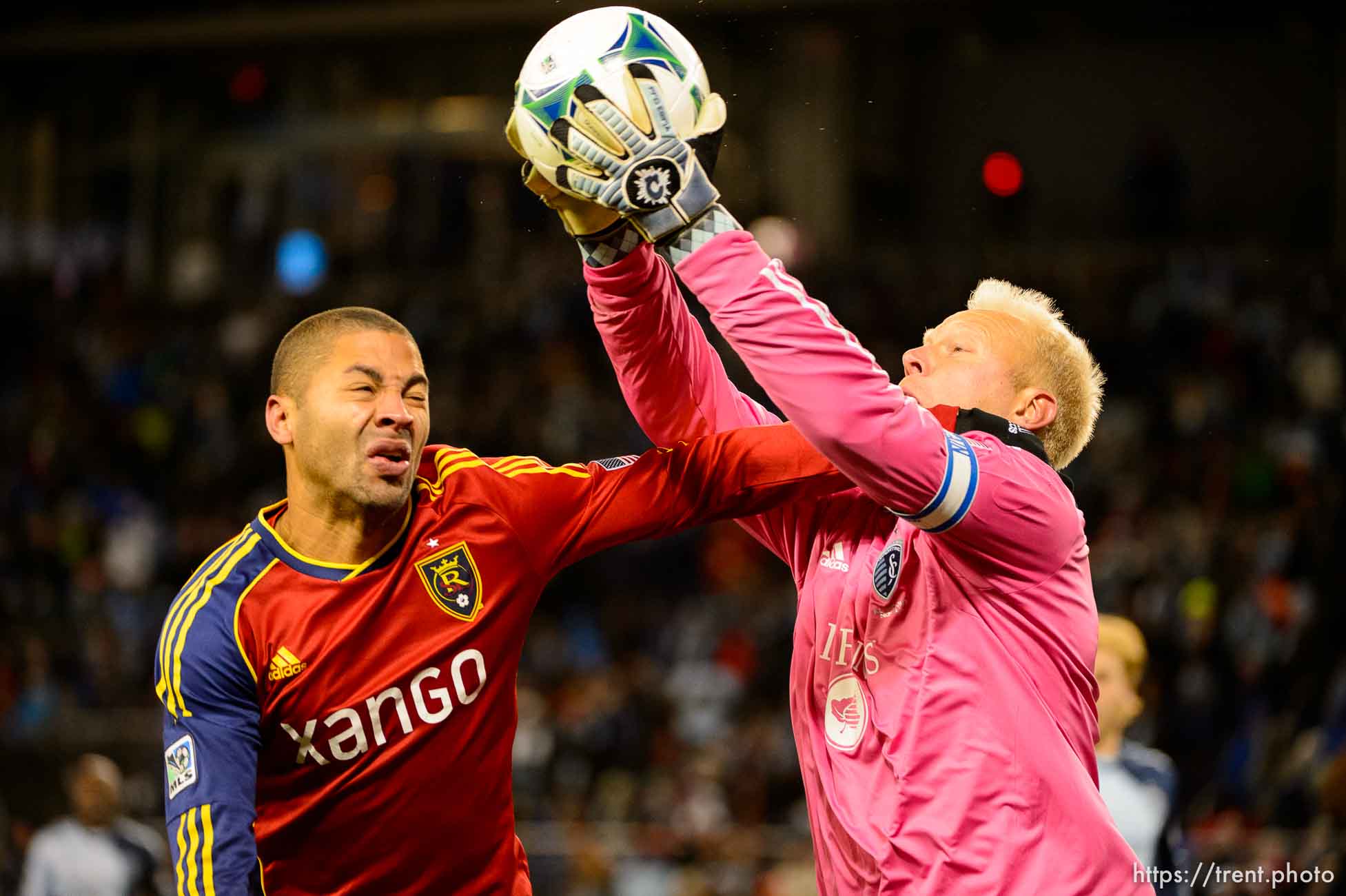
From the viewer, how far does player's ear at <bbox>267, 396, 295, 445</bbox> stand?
10.5 ft

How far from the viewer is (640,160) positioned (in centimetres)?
274

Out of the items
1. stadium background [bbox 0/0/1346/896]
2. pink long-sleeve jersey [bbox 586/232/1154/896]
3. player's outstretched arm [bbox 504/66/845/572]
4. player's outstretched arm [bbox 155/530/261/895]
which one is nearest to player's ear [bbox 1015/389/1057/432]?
pink long-sleeve jersey [bbox 586/232/1154/896]

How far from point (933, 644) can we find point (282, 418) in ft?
4.76

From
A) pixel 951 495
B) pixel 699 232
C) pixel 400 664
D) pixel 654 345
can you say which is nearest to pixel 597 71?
pixel 699 232

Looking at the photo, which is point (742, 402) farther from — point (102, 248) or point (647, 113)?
point (102, 248)

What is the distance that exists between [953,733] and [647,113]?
1281 mm

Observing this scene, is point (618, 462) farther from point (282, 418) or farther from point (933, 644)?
point (933, 644)

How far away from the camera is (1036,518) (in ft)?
9.11

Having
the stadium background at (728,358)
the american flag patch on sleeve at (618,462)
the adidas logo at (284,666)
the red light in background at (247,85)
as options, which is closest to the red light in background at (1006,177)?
the stadium background at (728,358)

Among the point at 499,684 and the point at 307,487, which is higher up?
the point at 307,487

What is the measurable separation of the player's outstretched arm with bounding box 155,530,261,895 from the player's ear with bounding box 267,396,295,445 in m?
0.33

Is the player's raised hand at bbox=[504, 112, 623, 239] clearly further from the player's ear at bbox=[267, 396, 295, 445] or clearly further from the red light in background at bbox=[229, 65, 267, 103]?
the red light in background at bbox=[229, 65, 267, 103]

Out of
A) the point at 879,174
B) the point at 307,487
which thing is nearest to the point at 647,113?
the point at 307,487

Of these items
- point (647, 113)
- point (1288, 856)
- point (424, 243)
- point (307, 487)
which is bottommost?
point (1288, 856)
